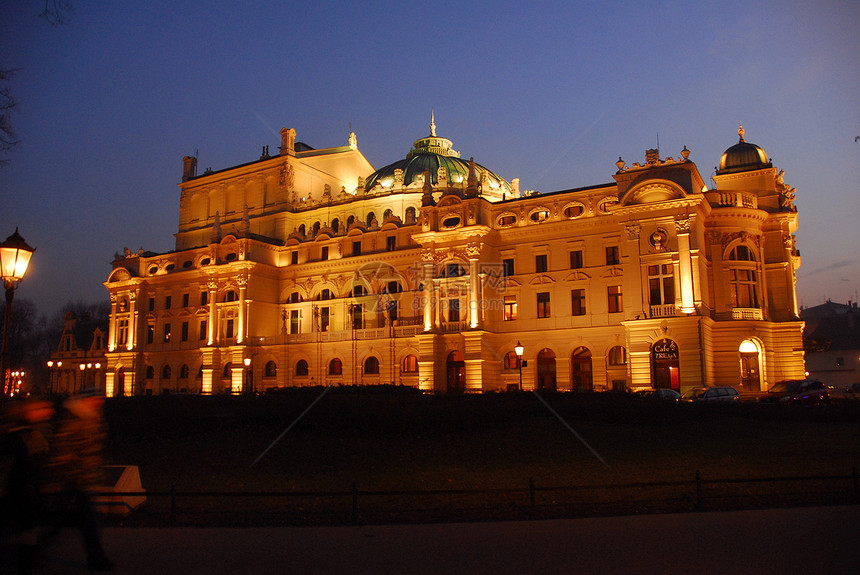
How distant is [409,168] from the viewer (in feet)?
243

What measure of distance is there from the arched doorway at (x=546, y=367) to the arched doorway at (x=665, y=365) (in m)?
8.44

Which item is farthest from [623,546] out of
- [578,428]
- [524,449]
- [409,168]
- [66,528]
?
[409,168]

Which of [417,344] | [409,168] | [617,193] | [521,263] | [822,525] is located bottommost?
[822,525]

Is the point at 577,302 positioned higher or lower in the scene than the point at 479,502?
higher

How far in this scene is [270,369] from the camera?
67.2 meters

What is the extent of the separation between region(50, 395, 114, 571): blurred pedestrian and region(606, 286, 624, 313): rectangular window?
4609cm

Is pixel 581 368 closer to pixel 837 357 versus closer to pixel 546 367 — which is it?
pixel 546 367

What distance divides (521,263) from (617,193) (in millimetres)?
9260

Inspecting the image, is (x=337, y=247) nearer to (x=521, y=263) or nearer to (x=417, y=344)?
(x=417, y=344)

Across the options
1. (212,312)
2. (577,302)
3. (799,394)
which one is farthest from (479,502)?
(212,312)

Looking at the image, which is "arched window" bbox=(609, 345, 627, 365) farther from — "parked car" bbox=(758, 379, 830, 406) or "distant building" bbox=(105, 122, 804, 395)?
"parked car" bbox=(758, 379, 830, 406)

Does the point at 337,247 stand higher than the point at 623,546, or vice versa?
the point at 337,247

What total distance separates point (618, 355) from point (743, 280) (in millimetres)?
11169

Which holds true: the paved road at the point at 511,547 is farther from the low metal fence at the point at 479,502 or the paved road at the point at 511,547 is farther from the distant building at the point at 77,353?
the distant building at the point at 77,353
